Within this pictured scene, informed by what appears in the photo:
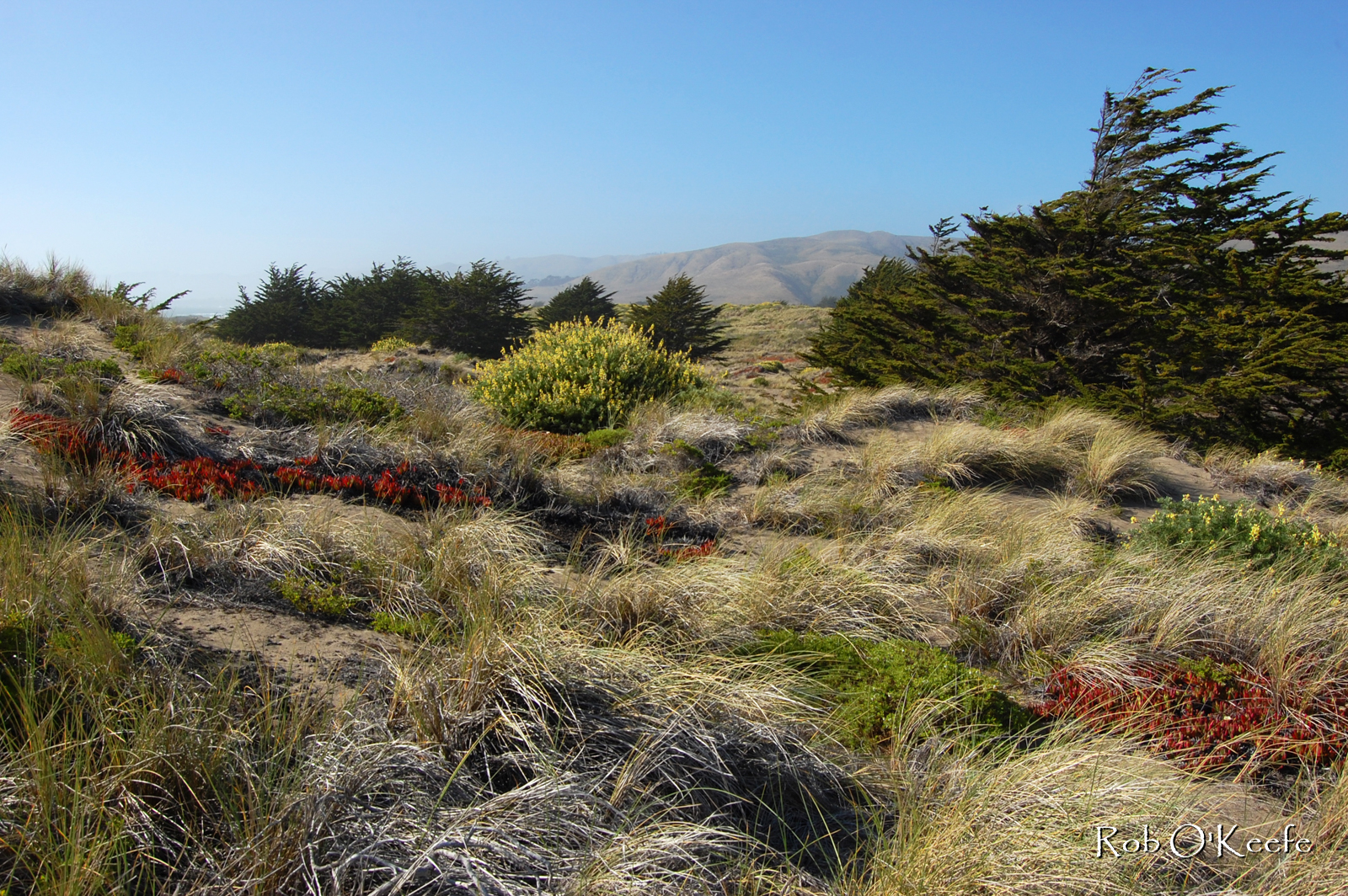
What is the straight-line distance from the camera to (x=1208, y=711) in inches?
142

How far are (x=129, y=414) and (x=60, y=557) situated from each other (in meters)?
3.20

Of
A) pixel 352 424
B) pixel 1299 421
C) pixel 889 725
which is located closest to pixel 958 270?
pixel 1299 421

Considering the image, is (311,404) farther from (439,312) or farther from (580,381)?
(439,312)

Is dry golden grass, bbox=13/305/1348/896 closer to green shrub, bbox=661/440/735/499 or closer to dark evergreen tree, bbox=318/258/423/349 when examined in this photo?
green shrub, bbox=661/440/735/499

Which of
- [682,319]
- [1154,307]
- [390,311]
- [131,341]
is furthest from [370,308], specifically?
[1154,307]

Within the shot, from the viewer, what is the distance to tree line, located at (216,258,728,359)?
2669cm

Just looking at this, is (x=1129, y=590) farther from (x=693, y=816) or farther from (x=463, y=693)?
(x=463, y=693)

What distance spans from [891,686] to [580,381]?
25.0 ft

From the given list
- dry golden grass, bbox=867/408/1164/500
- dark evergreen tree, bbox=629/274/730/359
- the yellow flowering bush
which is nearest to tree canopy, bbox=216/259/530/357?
dark evergreen tree, bbox=629/274/730/359

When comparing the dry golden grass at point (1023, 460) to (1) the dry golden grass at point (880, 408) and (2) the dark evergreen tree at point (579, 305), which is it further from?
(2) the dark evergreen tree at point (579, 305)

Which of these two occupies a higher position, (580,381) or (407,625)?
Answer: (580,381)

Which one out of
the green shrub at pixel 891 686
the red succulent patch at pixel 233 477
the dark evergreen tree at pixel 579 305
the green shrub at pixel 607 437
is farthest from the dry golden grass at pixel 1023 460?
the dark evergreen tree at pixel 579 305

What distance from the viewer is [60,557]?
332cm
